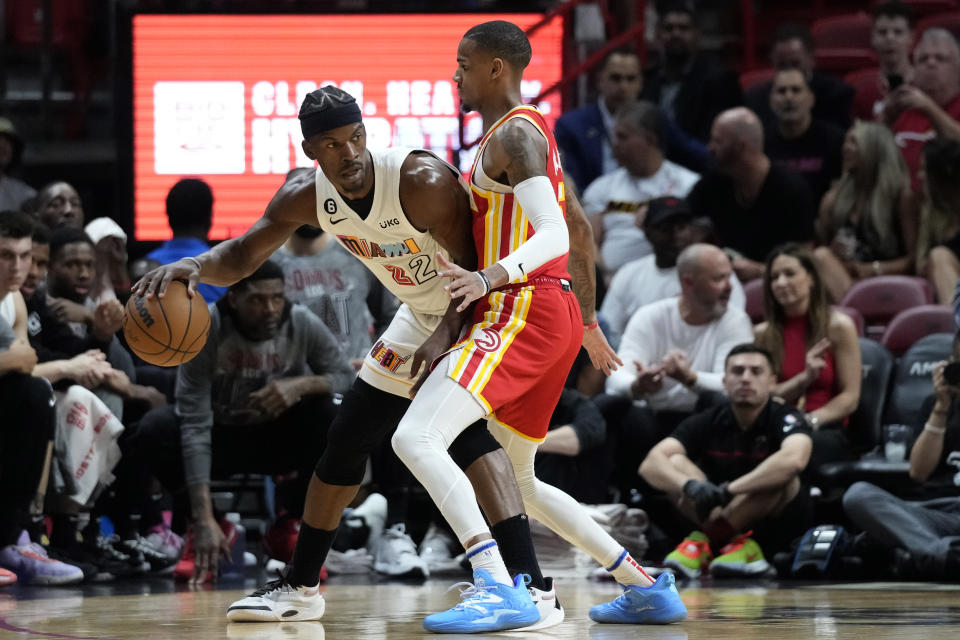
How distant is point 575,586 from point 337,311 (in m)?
2.04

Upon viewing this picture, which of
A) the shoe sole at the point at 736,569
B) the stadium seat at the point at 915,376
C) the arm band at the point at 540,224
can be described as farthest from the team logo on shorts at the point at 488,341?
the stadium seat at the point at 915,376

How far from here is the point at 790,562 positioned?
6527 mm

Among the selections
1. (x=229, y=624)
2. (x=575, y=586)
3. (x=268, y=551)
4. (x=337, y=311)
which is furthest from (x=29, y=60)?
(x=229, y=624)

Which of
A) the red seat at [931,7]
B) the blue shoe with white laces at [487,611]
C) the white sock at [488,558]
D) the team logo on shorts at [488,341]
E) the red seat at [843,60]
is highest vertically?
the red seat at [931,7]

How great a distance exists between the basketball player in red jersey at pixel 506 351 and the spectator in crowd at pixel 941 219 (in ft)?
13.3

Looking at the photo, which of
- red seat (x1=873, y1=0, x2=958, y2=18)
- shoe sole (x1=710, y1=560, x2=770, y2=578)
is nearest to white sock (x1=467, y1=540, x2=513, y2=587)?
shoe sole (x1=710, y1=560, x2=770, y2=578)

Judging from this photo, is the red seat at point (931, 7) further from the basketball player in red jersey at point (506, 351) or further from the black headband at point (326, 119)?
the black headband at point (326, 119)

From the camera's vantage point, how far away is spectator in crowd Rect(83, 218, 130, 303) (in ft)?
24.9

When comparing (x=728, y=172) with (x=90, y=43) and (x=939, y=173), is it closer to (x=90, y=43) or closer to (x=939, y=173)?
(x=939, y=173)

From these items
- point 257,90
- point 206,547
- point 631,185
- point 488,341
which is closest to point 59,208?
point 257,90

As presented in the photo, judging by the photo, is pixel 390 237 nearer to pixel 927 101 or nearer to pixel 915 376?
pixel 915 376

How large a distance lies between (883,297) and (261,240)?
4.60 m

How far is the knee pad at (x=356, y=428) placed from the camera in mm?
4340

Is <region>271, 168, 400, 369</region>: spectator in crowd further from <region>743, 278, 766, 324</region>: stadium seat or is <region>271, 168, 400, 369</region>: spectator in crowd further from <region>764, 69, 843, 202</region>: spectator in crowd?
<region>764, 69, 843, 202</region>: spectator in crowd
